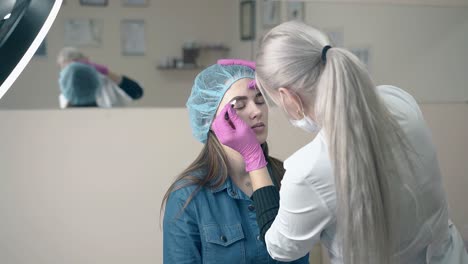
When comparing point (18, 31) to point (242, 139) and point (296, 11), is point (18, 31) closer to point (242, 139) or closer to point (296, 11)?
point (242, 139)

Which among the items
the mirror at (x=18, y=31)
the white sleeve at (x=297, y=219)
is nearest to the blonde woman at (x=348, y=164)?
the white sleeve at (x=297, y=219)

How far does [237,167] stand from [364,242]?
23.6 inches

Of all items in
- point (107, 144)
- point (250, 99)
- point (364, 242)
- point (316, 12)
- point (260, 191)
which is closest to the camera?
point (364, 242)

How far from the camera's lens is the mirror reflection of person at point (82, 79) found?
237 cm

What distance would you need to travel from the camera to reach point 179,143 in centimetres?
259

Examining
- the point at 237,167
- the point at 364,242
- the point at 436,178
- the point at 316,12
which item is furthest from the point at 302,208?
→ the point at 316,12

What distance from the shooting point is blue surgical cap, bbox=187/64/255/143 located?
60.8 inches

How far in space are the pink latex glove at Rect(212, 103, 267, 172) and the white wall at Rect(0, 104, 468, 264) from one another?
45.2 inches

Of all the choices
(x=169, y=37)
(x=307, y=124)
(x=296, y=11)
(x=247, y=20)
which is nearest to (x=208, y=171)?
(x=307, y=124)

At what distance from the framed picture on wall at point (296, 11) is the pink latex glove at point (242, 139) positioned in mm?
1344

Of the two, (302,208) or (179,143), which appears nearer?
(302,208)

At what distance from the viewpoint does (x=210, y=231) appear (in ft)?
4.60

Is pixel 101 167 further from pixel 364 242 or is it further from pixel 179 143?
pixel 364 242

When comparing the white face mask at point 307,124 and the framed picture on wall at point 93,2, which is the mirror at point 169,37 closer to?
the framed picture on wall at point 93,2
